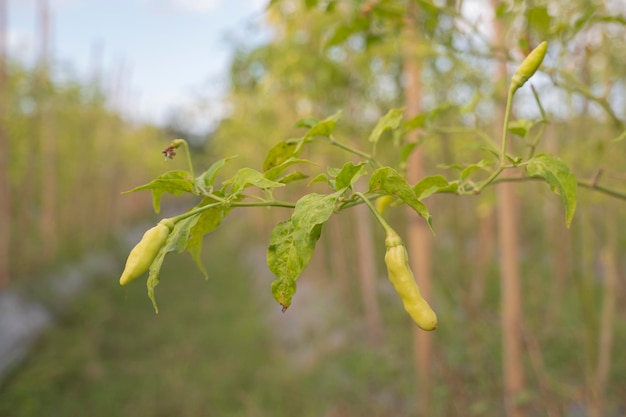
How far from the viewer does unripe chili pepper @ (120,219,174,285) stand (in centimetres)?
57

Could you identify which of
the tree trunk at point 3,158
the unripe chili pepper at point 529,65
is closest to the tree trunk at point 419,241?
the unripe chili pepper at point 529,65

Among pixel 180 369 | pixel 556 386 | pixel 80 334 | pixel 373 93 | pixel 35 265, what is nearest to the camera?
pixel 556 386

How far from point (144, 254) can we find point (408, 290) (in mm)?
284

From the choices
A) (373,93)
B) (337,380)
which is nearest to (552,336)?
(337,380)

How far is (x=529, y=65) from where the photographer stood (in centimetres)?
63

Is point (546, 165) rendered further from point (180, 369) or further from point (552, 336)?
point (180, 369)

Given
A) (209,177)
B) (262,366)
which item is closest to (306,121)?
(209,177)

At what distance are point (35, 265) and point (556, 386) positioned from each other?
5884 mm

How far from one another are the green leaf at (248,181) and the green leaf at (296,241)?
0.05 metres

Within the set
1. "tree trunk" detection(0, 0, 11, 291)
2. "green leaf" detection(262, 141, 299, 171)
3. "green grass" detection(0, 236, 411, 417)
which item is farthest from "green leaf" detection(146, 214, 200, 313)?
"tree trunk" detection(0, 0, 11, 291)

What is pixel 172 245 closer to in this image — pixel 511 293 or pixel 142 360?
pixel 511 293

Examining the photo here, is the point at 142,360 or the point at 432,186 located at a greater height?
the point at 432,186

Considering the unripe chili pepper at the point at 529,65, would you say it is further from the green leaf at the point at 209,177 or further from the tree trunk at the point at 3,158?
the tree trunk at the point at 3,158

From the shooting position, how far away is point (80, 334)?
5348 millimetres
